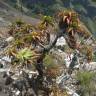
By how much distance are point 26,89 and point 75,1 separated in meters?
114

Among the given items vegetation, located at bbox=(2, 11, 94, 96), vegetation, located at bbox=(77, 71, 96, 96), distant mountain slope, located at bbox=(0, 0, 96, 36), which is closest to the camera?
vegetation, located at bbox=(2, 11, 94, 96)

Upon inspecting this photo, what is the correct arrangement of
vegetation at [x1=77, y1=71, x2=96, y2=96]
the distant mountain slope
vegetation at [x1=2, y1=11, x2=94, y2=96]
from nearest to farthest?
vegetation at [x1=2, y1=11, x2=94, y2=96]
vegetation at [x1=77, y1=71, x2=96, y2=96]
the distant mountain slope

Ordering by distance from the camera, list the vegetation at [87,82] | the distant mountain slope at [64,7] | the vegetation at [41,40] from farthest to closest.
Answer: the distant mountain slope at [64,7] < the vegetation at [87,82] < the vegetation at [41,40]

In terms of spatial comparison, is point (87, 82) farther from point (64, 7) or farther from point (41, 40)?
point (64, 7)

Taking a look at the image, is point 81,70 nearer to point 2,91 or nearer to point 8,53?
point 2,91

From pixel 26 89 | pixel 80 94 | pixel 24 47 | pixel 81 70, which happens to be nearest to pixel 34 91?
pixel 26 89

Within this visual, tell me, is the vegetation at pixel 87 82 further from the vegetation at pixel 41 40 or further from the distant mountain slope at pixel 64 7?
the distant mountain slope at pixel 64 7

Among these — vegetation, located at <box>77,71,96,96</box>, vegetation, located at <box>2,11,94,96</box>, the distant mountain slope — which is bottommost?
the distant mountain slope

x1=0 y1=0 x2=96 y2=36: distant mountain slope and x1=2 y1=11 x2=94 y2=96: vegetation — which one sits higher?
x1=2 y1=11 x2=94 y2=96: vegetation

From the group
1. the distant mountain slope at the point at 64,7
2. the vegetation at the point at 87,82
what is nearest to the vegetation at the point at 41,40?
the vegetation at the point at 87,82

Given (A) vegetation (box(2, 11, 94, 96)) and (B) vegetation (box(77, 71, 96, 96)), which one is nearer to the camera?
(A) vegetation (box(2, 11, 94, 96))

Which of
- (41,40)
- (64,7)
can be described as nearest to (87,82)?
(41,40)

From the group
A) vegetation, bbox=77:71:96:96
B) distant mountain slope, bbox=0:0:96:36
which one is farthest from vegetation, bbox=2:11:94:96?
distant mountain slope, bbox=0:0:96:36

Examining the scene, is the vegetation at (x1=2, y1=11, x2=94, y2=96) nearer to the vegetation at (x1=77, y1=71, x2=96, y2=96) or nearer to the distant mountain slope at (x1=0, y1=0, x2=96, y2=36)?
the vegetation at (x1=77, y1=71, x2=96, y2=96)
